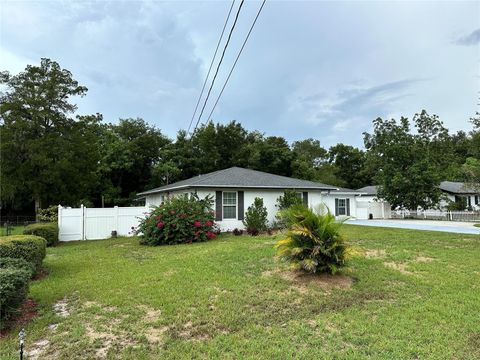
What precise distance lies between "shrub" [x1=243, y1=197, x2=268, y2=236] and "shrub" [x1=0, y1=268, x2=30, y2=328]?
10933 mm

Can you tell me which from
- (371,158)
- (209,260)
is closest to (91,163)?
(209,260)

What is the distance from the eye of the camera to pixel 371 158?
97.7 feet

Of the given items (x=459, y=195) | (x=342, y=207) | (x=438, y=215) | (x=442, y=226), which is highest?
(x=459, y=195)

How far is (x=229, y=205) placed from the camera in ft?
51.3

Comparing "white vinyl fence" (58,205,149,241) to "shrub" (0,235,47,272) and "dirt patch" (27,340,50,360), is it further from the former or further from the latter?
"dirt patch" (27,340,50,360)

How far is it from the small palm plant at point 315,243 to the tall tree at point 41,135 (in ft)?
81.6

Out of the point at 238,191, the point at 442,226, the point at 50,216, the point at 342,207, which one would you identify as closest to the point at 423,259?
the point at 238,191

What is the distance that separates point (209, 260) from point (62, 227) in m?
9.46

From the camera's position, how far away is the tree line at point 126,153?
24.6 meters

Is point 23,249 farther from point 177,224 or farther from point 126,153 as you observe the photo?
point 126,153

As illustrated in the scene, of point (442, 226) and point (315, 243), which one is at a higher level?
point (315, 243)

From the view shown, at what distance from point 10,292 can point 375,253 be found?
800 cm

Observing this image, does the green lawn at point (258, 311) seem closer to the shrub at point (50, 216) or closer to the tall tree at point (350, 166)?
the shrub at point (50, 216)

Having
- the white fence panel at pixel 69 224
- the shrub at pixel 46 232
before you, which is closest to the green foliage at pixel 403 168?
the white fence panel at pixel 69 224
